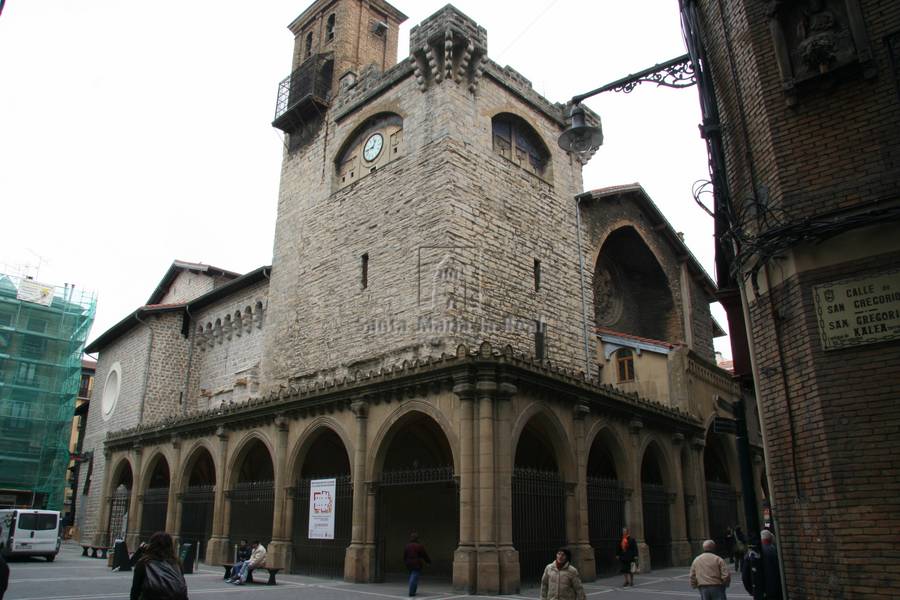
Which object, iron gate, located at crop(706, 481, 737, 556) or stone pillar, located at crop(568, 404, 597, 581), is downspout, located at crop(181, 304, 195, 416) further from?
iron gate, located at crop(706, 481, 737, 556)

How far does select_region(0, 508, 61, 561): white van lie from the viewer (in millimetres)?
21219

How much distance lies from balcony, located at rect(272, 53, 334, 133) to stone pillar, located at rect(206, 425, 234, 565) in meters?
12.6

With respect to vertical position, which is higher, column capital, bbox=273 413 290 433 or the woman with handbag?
column capital, bbox=273 413 290 433

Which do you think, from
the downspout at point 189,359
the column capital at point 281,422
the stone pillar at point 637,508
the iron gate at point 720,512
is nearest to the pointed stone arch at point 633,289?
the iron gate at point 720,512

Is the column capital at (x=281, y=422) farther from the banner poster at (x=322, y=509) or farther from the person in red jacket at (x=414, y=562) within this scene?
the person in red jacket at (x=414, y=562)

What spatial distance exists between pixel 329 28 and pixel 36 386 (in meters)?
27.0

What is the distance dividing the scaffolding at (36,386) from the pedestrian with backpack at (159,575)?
38891 mm

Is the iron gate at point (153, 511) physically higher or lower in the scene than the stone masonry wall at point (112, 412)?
lower

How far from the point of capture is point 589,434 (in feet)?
53.9

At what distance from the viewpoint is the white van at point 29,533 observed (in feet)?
69.6

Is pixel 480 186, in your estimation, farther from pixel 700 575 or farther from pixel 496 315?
pixel 700 575

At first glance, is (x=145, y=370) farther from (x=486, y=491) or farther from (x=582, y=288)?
(x=486, y=491)

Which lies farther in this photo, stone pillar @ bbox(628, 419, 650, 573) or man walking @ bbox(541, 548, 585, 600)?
stone pillar @ bbox(628, 419, 650, 573)

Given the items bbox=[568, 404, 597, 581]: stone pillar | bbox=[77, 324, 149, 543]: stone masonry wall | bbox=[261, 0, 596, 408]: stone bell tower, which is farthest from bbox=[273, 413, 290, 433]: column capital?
bbox=[77, 324, 149, 543]: stone masonry wall
